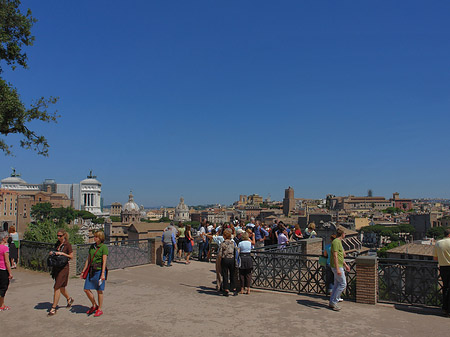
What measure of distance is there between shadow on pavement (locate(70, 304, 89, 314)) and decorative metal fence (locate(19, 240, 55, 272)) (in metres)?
5.31

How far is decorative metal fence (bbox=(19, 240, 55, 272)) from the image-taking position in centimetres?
1270

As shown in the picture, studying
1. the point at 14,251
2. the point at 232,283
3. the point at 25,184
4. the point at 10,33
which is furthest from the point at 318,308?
the point at 25,184

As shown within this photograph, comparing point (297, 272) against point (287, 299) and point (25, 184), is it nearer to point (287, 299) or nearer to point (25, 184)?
point (287, 299)

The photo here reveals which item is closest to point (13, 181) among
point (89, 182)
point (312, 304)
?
point (89, 182)

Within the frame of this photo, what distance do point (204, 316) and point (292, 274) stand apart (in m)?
2.90

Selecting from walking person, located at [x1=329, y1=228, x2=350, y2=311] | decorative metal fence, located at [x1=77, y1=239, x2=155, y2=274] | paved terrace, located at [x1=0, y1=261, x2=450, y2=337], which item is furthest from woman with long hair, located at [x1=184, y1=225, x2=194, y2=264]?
walking person, located at [x1=329, y1=228, x2=350, y2=311]

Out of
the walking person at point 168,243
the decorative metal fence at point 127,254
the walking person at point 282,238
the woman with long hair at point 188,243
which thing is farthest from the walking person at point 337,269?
the decorative metal fence at point 127,254

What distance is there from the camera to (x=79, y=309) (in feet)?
25.3

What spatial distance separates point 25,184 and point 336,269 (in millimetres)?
196470

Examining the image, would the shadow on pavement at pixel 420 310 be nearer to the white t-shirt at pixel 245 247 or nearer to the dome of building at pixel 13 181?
the white t-shirt at pixel 245 247

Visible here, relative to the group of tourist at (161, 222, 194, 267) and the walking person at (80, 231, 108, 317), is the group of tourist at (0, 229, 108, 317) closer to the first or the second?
the walking person at (80, 231, 108, 317)

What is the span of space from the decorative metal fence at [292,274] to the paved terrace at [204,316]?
1.14 ft

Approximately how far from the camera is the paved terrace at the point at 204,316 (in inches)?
255

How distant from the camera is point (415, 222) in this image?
4200 inches
